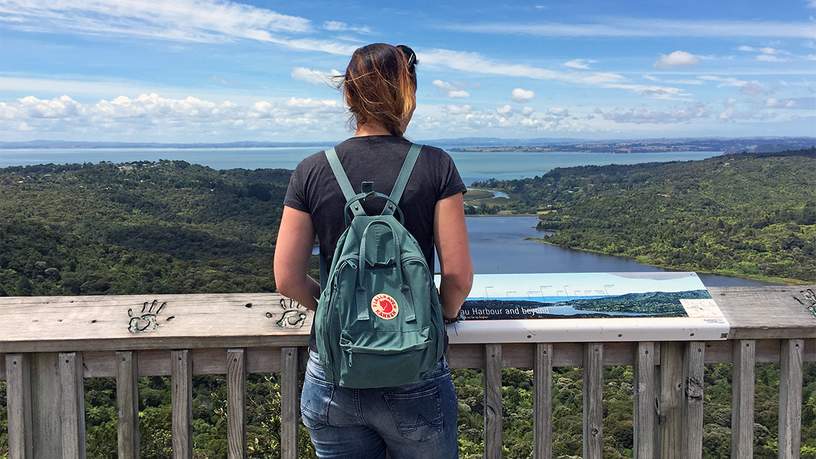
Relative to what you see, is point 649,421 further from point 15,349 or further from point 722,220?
point 722,220

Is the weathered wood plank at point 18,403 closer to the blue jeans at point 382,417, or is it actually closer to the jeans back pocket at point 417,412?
the blue jeans at point 382,417

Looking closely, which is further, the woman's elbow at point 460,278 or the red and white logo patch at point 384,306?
the woman's elbow at point 460,278

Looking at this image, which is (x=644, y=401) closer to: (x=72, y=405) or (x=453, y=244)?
(x=453, y=244)

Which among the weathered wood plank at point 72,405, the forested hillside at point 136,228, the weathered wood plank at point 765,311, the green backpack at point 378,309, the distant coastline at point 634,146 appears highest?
the distant coastline at point 634,146

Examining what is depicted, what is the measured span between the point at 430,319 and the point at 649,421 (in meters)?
0.83

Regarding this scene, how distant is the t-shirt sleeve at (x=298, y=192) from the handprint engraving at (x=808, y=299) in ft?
4.63

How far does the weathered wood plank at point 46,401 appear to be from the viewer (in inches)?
66.5

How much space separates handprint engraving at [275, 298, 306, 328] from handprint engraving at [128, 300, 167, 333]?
0.32 m

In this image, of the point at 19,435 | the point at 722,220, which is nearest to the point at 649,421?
the point at 19,435

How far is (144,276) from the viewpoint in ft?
60.6

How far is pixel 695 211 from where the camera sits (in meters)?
45.4

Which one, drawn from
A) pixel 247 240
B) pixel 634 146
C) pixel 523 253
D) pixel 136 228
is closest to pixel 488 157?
pixel 634 146

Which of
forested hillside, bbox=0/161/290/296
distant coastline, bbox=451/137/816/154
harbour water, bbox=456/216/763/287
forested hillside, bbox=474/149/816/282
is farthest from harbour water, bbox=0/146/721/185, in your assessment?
forested hillside, bbox=0/161/290/296

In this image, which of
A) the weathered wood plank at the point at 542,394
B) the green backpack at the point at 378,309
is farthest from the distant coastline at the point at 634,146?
the green backpack at the point at 378,309
